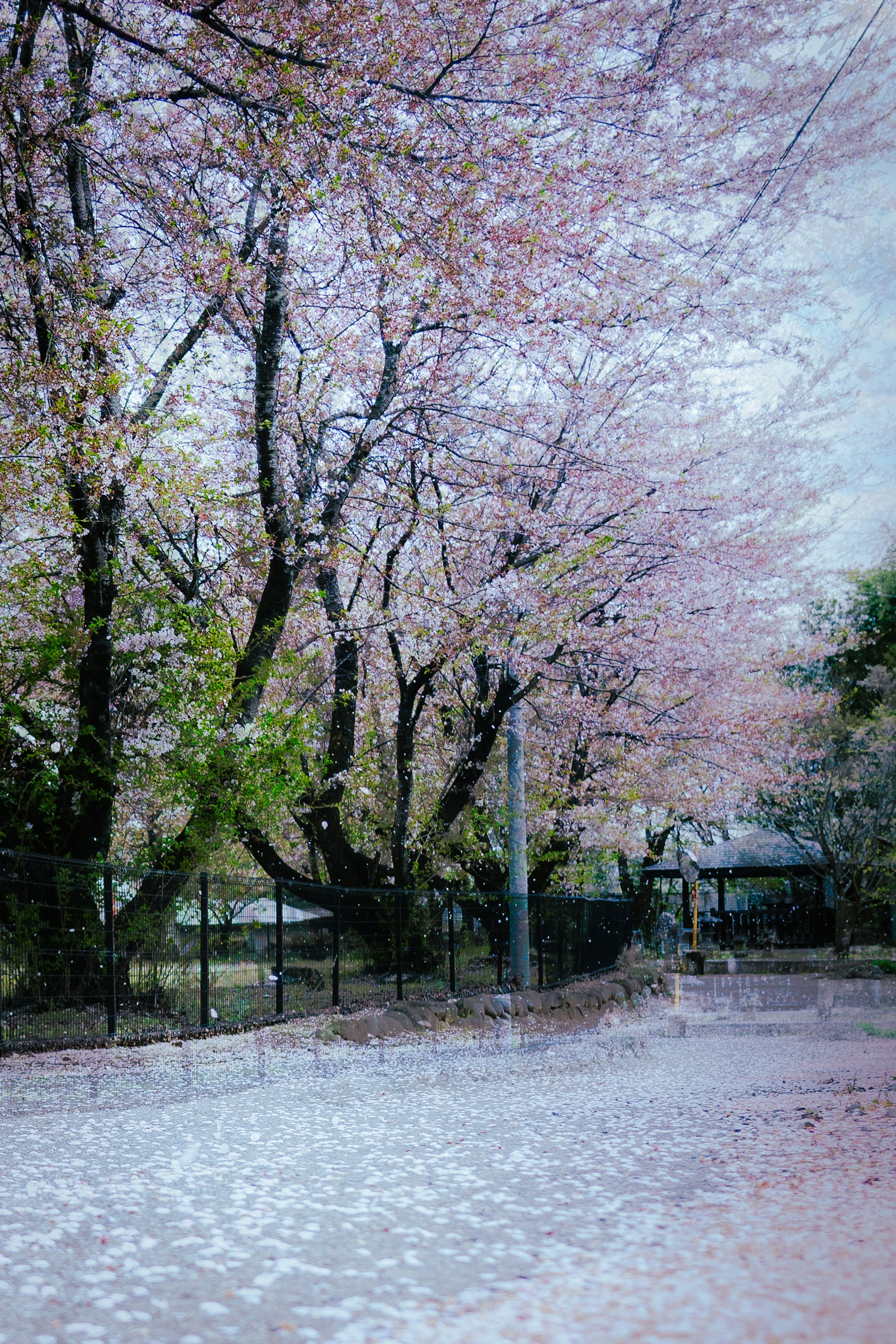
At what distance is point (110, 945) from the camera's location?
10.4m

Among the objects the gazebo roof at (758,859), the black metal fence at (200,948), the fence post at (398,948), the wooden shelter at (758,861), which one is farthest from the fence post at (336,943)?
the gazebo roof at (758,859)

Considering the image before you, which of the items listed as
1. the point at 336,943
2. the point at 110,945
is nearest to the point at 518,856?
the point at 336,943

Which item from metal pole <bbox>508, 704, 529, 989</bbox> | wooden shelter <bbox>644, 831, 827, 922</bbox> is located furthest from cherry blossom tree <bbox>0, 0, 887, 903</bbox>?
wooden shelter <bbox>644, 831, 827, 922</bbox>

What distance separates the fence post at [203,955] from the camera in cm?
1146

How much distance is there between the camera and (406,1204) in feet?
14.8

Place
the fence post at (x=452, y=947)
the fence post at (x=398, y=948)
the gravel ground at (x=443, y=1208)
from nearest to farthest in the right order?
the gravel ground at (x=443, y=1208) → the fence post at (x=398, y=948) → the fence post at (x=452, y=947)

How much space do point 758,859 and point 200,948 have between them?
91.0 feet

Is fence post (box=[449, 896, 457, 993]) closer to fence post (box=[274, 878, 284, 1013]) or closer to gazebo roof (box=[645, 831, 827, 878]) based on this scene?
fence post (box=[274, 878, 284, 1013])

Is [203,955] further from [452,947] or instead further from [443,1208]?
[443,1208]

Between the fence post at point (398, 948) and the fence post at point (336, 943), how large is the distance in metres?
1.16

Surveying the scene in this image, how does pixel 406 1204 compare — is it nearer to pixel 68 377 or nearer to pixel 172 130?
pixel 68 377

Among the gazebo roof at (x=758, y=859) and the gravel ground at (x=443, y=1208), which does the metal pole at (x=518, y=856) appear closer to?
the gravel ground at (x=443, y=1208)

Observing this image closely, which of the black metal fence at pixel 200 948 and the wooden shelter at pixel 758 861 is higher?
the wooden shelter at pixel 758 861

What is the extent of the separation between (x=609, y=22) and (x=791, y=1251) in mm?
8084
